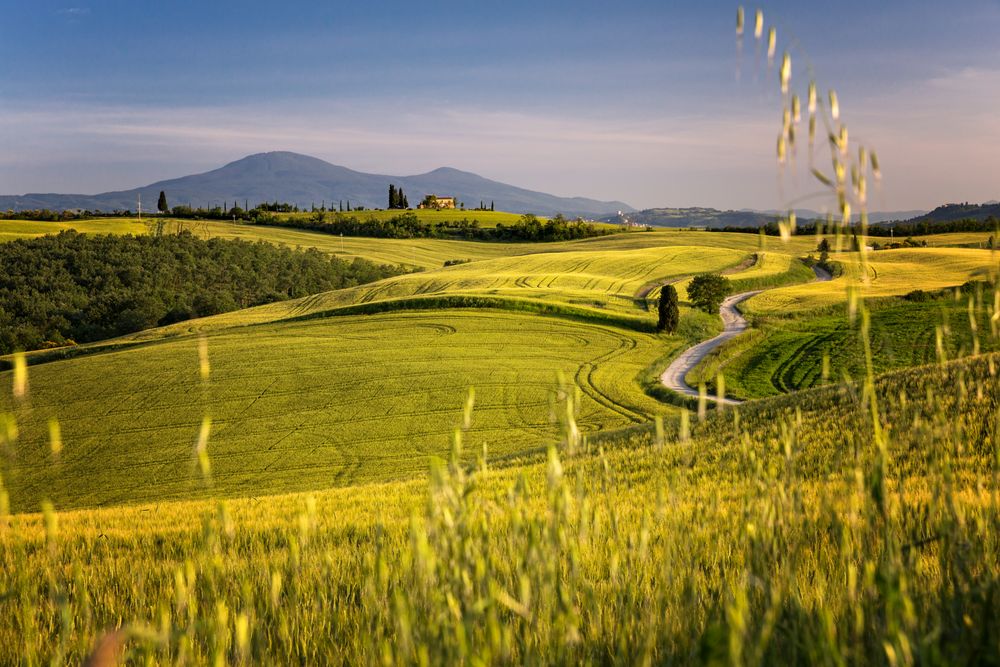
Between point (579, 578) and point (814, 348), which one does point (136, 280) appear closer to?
Result: point (814, 348)

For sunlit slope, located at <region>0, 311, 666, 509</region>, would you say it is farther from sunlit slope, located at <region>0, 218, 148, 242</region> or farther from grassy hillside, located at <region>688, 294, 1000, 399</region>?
sunlit slope, located at <region>0, 218, 148, 242</region>

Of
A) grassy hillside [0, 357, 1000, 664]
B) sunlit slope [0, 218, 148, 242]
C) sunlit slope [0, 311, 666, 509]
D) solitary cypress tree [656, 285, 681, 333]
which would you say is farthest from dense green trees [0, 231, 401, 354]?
grassy hillside [0, 357, 1000, 664]

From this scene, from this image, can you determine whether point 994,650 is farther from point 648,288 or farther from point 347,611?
point 648,288

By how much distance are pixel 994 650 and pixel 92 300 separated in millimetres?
112680

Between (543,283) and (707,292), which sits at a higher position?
(543,283)

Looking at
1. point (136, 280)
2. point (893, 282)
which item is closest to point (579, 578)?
point (893, 282)

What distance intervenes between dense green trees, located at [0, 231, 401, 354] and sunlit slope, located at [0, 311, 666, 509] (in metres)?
37.2

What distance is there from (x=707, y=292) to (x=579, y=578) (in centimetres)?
6907

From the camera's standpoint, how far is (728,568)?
3668mm

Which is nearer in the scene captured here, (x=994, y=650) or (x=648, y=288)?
(x=994, y=650)

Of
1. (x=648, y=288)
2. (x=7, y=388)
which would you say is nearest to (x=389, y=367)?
(x=7, y=388)

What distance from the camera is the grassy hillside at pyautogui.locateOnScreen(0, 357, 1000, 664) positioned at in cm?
182

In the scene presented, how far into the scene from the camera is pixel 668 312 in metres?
60.9

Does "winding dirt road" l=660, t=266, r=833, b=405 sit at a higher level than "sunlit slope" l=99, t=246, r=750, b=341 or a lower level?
lower
